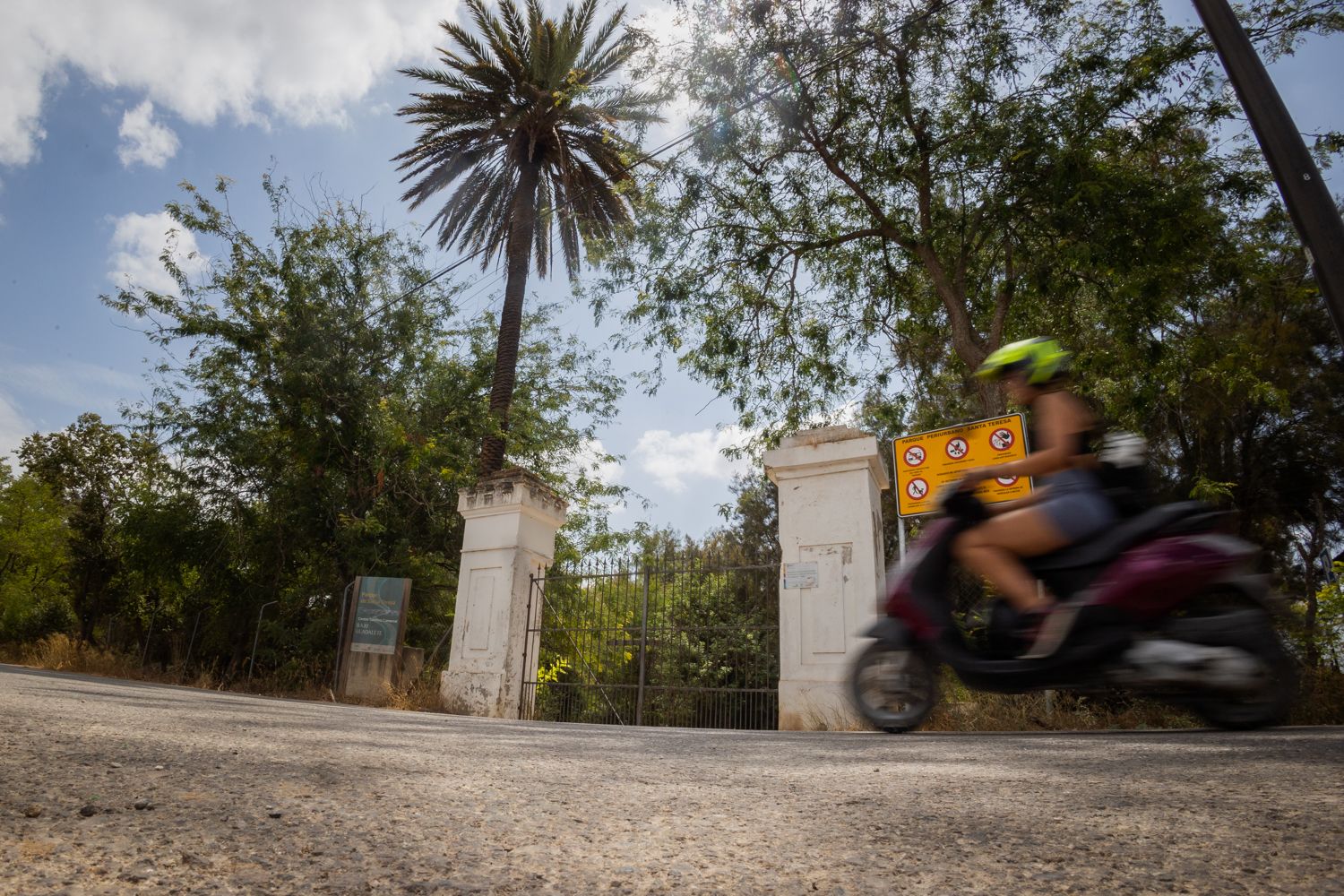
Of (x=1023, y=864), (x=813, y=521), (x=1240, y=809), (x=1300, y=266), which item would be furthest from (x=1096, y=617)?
(x=1300, y=266)

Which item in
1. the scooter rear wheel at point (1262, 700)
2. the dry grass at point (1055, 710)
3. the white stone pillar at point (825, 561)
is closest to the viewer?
the scooter rear wheel at point (1262, 700)

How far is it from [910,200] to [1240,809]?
1222 centimetres

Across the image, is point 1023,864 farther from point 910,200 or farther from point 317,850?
point 910,200

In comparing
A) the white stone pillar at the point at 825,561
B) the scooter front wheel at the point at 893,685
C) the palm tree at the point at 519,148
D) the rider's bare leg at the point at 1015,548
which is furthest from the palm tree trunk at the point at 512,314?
the rider's bare leg at the point at 1015,548

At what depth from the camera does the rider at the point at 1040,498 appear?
302 centimetres

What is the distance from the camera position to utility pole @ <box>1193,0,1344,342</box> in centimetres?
450

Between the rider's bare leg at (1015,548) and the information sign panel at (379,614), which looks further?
the information sign panel at (379,614)

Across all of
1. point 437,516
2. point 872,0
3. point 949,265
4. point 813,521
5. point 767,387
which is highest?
point 872,0

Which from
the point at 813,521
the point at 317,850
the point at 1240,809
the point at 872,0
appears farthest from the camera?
the point at 872,0

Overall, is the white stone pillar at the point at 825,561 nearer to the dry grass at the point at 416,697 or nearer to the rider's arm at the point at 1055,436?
the rider's arm at the point at 1055,436

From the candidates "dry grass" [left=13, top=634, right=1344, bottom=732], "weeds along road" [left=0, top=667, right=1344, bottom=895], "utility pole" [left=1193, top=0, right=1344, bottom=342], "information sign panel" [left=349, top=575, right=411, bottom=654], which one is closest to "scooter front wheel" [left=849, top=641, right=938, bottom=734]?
"weeds along road" [left=0, top=667, right=1344, bottom=895]

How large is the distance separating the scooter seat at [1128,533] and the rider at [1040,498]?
0.17 ft

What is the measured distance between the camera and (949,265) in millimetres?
12484

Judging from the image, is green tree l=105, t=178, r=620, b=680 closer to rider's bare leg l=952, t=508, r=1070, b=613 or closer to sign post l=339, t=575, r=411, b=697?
sign post l=339, t=575, r=411, b=697
